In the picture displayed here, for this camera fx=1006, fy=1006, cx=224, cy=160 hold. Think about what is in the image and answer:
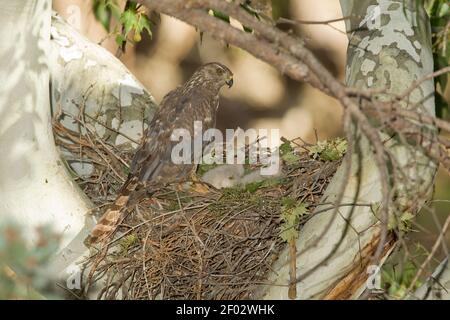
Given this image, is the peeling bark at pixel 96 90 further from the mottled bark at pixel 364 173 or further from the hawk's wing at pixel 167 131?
the mottled bark at pixel 364 173

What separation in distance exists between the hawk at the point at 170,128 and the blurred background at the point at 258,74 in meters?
3.57

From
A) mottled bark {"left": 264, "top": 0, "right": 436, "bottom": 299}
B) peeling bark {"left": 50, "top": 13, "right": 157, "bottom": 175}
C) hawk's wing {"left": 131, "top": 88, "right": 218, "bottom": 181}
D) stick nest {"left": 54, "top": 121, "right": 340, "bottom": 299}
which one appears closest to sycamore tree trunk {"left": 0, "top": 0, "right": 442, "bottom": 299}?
mottled bark {"left": 264, "top": 0, "right": 436, "bottom": 299}

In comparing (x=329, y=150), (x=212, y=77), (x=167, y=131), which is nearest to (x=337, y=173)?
(x=329, y=150)

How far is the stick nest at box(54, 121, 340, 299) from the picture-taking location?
17.2 ft

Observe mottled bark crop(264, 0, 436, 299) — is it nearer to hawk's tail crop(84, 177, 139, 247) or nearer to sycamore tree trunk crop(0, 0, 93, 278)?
hawk's tail crop(84, 177, 139, 247)

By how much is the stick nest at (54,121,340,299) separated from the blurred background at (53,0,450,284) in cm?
469

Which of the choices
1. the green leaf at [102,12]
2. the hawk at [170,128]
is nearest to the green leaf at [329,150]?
the hawk at [170,128]

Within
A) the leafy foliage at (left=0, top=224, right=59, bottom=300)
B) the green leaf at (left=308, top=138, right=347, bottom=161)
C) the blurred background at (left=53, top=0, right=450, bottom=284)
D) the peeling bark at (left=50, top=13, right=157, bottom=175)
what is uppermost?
the blurred background at (left=53, top=0, right=450, bottom=284)

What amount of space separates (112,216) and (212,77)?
5.83 feet

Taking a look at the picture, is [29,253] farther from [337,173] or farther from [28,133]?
[337,173]

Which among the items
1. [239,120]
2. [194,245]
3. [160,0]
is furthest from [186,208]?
[239,120]
